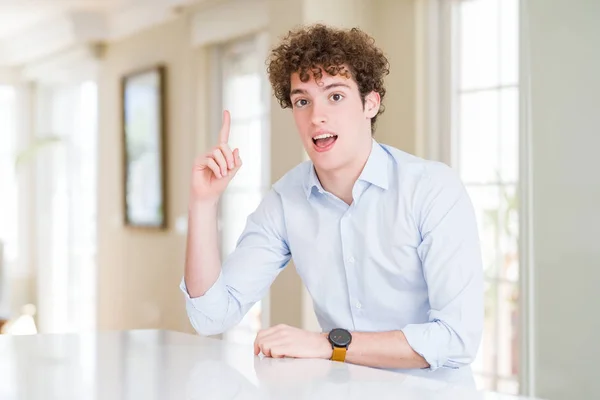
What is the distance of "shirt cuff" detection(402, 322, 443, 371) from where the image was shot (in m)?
1.70

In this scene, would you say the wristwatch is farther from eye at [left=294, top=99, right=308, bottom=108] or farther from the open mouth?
eye at [left=294, top=99, right=308, bottom=108]

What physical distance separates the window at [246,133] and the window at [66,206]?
2.11 metres

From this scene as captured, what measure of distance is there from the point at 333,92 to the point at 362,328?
1.74 feet

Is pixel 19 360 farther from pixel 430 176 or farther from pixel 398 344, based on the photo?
pixel 430 176

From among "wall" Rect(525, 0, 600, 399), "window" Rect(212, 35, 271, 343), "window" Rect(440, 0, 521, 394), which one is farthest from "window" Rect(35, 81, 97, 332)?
"wall" Rect(525, 0, 600, 399)

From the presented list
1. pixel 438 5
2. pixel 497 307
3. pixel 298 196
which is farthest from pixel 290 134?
pixel 298 196

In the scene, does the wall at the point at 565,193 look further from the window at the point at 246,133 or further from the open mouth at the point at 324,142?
the window at the point at 246,133

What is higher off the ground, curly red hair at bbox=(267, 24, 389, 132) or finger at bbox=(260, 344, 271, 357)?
curly red hair at bbox=(267, 24, 389, 132)

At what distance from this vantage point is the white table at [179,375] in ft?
4.07

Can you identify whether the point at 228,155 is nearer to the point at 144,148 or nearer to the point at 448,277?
the point at 448,277

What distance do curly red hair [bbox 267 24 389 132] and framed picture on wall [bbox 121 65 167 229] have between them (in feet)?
13.0

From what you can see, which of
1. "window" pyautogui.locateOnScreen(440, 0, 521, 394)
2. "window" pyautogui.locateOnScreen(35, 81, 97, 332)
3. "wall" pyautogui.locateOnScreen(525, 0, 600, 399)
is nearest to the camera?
"wall" pyautogui.locateOnScreen(525, 0, 600, 399)

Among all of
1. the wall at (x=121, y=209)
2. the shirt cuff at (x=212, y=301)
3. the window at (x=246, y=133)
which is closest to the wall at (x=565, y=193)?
the shirt cuff at (x=212, y=301)

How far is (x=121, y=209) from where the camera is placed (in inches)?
256
